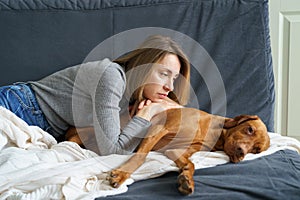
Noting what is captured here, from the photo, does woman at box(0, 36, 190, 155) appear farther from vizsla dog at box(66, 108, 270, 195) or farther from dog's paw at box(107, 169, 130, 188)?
dog's paw at box(107, 169, 130, 188)

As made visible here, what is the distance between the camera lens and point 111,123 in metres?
1.45

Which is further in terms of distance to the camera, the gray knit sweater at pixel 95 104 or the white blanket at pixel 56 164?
the gray knit sweater at pixel 95 104

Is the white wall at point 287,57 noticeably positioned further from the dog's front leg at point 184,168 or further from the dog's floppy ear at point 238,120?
the dog's front leg at point 184,168

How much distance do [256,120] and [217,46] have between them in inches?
18.3

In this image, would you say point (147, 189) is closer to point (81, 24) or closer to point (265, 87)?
point (265, 87)

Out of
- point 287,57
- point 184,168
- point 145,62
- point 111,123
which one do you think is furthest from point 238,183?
point 287,57

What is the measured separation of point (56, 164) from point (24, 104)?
38cm

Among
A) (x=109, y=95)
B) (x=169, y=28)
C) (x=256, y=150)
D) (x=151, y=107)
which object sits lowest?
(x=256, y=150)

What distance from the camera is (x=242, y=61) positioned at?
1.83m

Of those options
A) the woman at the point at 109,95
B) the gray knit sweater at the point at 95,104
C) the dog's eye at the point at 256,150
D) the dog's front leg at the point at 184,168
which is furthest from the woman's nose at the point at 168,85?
the dog's eye at the point at 256,150

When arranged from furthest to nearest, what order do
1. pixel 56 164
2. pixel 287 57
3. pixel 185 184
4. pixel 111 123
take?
pixel 287 57, pixel 111 123, pixel 56 164, pixel 185 184

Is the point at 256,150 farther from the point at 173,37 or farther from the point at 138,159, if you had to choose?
the point at 173,37

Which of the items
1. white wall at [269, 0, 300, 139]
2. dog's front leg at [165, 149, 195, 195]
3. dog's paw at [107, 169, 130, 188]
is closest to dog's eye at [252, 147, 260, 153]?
dog's front leg at [165, 149, 195, 195]

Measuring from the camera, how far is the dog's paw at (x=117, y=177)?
1.23 m
